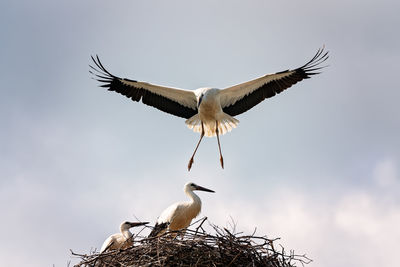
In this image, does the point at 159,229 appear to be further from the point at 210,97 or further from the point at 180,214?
the point at 210,97

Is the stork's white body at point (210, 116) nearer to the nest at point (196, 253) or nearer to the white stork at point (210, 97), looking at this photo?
the white stork at point (210, 97)

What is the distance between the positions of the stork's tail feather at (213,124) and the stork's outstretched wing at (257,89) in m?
0.20

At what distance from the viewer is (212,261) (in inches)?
265

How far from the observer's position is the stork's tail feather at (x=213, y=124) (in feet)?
38.3

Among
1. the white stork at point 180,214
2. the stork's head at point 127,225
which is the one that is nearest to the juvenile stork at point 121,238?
the stork's head at point 127,225

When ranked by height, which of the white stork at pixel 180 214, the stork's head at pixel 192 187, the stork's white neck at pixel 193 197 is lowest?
the white stork at pixel 180 214

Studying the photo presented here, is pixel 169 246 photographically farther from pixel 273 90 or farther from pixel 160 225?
pixel 273 90

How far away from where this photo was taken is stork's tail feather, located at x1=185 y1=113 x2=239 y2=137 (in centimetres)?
1169

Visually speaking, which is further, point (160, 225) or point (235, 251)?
point (160, 225)

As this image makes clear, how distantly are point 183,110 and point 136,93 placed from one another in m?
0.89

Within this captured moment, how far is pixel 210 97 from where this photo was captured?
11312 millimetres

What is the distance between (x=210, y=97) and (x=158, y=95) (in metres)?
1.05

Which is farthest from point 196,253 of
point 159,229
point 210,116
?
point 210,116

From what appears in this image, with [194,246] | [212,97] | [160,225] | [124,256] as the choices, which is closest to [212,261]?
[194,246]
